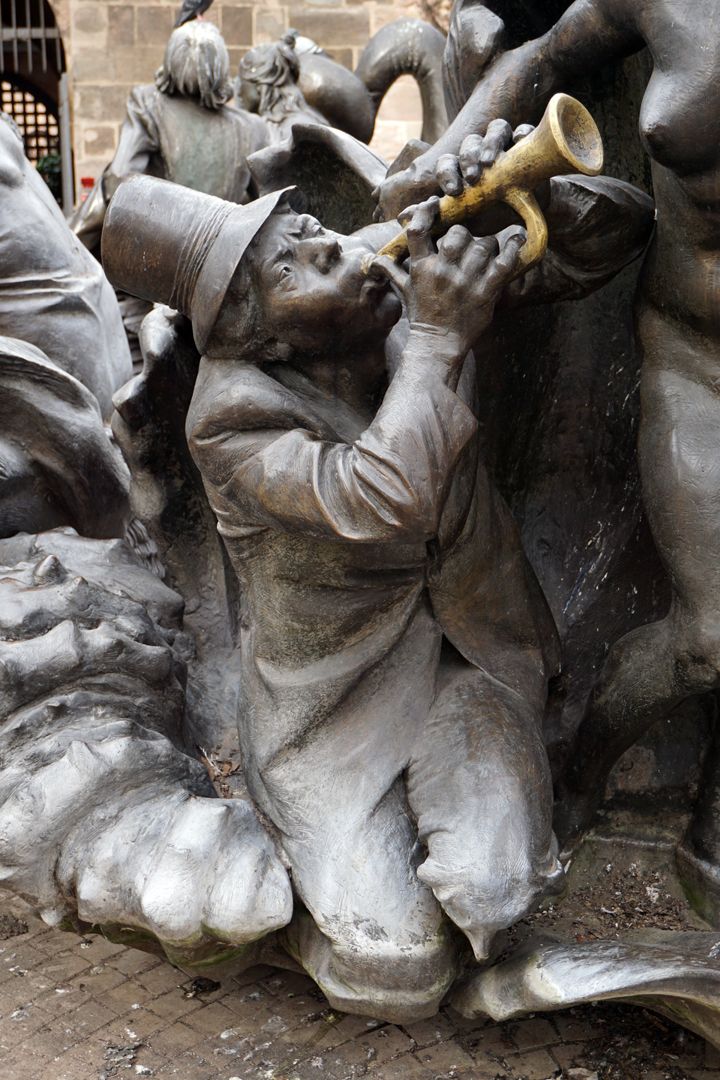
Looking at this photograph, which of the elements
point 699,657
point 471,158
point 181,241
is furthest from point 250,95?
point 699,657

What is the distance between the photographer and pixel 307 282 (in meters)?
2.07

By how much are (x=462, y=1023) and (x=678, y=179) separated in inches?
53.2

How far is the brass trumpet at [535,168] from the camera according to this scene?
74.8 inches

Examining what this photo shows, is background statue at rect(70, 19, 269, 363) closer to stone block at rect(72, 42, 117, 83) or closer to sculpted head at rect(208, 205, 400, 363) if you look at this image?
stone block at rect(72, 42, 117, 83)

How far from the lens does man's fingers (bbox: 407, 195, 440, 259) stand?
197 cm

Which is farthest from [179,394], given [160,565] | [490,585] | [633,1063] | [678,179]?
[633,1063]

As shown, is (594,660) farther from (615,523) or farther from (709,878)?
(709,878)

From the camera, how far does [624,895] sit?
2516 millimetres

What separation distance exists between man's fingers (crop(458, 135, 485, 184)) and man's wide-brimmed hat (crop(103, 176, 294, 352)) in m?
0.28

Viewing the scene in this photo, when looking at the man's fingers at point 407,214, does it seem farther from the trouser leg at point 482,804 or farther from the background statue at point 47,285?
the background statue at point 47,285

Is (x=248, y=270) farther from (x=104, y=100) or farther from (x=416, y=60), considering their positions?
(x=104, y=100)

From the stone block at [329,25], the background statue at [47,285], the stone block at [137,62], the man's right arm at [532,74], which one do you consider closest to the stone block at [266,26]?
the stone block at [329,25]

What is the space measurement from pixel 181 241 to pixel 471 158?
45 centimetres

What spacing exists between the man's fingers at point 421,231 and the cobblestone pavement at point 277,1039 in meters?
1.20
